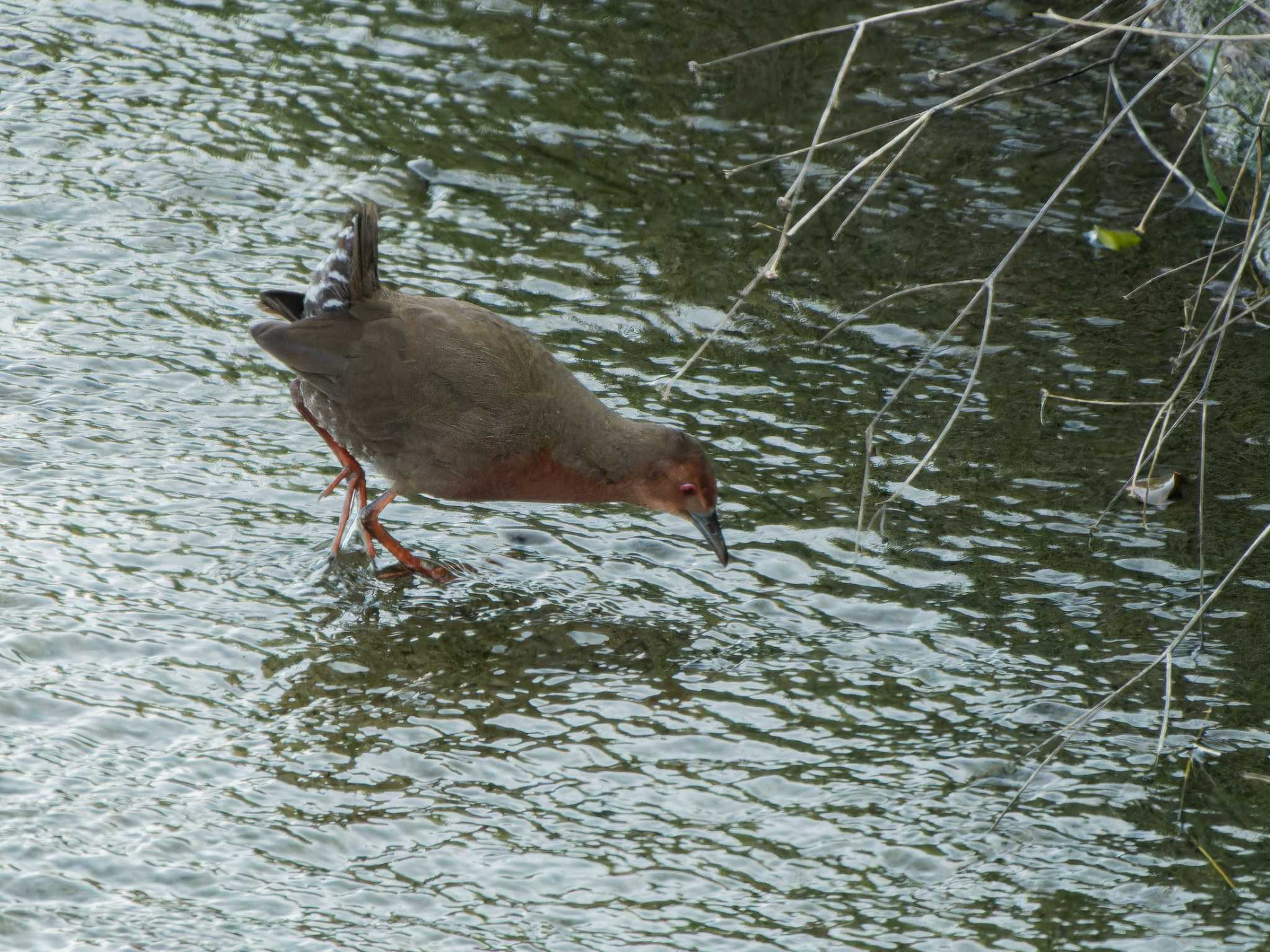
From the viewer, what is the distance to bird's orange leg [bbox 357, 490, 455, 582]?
587 centimetres

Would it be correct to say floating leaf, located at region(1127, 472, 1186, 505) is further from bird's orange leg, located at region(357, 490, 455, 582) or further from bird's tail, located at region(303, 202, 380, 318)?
bird's tail, located at region(303, 202, 380, 318)

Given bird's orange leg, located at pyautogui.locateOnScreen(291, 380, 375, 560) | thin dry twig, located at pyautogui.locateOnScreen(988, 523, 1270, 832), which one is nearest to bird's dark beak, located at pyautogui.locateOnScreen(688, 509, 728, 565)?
bird's orange leg, located at pyautogui.locateOnScreen(291, 380, 375, 560)

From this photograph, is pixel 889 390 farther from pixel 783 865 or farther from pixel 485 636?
pixel 783 865

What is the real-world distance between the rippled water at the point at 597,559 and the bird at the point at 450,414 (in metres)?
0.29

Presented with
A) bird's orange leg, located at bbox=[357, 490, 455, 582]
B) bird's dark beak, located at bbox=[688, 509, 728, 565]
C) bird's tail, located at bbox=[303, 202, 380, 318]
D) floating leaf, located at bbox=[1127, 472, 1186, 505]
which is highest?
bird's tail, located at bbox=[303, 202, 380, 318]

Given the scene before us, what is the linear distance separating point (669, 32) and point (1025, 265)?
334cm

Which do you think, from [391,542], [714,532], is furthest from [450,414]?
[714,532]

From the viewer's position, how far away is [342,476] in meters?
6.13

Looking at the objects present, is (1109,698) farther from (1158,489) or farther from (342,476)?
(342,476)

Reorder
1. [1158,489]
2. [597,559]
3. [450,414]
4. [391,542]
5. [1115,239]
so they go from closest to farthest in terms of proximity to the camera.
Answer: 1. [450,414]
2. [391,542]
3. [597,559]
4. [1158,489]
5. [1115,239]

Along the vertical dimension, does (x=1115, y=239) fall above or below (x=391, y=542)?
above

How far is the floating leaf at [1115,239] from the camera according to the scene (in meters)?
7.98

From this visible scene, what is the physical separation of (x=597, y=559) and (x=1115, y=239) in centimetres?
365

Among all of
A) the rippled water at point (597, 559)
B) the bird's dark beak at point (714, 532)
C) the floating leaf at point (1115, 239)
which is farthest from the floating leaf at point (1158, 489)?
the floating leaf at point (1115, 239)
